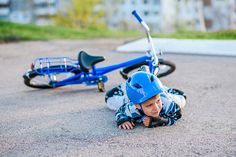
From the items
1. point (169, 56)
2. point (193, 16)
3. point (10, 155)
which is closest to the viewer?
point (10, 155)

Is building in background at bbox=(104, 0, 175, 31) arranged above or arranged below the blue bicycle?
below

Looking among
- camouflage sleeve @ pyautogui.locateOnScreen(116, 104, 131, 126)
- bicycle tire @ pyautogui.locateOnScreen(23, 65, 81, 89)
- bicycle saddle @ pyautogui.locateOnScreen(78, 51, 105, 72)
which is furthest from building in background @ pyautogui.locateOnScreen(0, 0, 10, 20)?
camouflage sleeve @ pyautogui.locateOnScreen(116, 104, 131, 126)

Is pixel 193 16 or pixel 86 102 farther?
pixel 193 16

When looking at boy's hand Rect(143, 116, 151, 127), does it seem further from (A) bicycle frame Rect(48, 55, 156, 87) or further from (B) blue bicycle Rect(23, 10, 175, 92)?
(A) bicycle frame Rect(48, 55, 156, 87)

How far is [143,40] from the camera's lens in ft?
35.2

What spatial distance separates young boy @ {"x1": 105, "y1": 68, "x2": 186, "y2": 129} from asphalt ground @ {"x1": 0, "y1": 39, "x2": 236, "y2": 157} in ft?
0.29

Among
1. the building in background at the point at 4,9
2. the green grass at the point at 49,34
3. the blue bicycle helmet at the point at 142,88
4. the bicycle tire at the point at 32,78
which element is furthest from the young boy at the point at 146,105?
the building in background at the point at 4,9

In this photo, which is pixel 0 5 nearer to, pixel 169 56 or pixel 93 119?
pixel 169 56

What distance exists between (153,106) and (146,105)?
0.07 m

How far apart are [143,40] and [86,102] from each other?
5.69 m

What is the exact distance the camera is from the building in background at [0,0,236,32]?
28766mm

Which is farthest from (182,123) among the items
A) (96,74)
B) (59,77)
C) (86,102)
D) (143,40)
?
(143,40)

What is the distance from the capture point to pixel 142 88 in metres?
3.88

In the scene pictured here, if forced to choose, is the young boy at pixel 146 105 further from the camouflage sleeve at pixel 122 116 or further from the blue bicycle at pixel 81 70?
the blue bicycle at pixel 81 70
